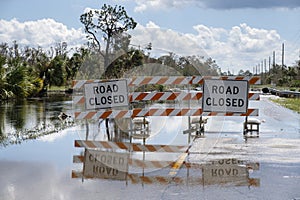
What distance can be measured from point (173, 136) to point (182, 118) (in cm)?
525

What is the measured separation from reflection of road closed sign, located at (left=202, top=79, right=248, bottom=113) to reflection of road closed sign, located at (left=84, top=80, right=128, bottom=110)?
224cm

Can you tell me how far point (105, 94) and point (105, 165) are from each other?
3503 millimetres

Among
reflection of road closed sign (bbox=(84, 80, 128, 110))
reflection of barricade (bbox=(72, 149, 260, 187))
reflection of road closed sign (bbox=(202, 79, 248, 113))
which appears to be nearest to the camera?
reflection of barricade (bbox=(72, 149, 260, 187))

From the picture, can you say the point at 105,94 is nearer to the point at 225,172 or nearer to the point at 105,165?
the point at 105,165

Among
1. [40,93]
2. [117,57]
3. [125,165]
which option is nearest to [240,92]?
[125,165]

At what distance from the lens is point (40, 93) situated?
50.4 meters

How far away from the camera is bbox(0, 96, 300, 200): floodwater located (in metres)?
7.67

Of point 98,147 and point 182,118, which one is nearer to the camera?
point 98,147

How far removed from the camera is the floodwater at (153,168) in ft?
25.2

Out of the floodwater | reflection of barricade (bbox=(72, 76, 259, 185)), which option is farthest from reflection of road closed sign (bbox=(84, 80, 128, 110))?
the floodwater

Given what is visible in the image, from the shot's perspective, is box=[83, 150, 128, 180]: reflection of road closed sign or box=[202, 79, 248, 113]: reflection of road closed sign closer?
box=[83, 150, 128, 180]: reflection of road closed sign

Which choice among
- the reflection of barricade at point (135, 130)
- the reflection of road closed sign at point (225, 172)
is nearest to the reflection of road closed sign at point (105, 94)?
the reflection of barricade at point (135, 130)

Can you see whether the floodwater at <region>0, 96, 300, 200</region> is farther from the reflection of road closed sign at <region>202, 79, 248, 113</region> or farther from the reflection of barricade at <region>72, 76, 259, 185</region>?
the reflection of road closed sign at <region>202, 79, 248, 113</region>

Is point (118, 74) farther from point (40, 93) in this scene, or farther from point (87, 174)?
point (40, 93)
